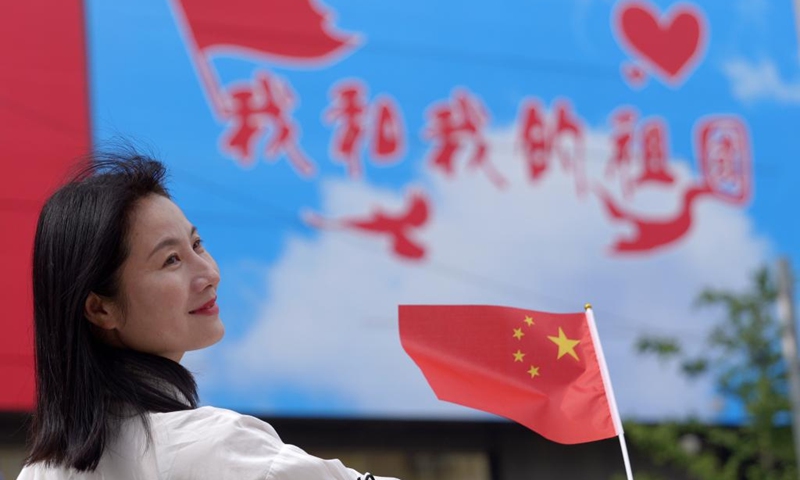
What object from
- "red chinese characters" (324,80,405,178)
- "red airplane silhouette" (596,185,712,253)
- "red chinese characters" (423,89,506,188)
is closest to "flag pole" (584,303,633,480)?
"red chinese characters" (324,80,405,178)

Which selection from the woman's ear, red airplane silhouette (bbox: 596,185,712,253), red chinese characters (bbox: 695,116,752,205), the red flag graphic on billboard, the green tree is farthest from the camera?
red chinese characters (bbox: 695,116,752,205)

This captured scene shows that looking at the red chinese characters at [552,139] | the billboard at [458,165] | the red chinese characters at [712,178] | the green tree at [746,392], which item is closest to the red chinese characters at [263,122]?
the billboard at [458,165]

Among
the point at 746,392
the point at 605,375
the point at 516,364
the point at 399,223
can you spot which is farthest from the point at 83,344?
the point at 399,223

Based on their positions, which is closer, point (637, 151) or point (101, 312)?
point (101, 312)

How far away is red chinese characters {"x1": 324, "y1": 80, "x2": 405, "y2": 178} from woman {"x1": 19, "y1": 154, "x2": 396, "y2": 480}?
371 inches

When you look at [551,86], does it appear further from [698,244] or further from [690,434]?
[690,434]

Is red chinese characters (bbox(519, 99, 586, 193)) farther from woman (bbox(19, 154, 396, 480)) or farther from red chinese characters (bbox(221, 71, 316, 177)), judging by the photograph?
woman (bbox(19, 154, 396, 480))

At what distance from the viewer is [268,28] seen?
10.8 m

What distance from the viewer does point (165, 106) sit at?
33.6ft

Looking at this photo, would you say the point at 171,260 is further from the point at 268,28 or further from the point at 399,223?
the point at 399,223

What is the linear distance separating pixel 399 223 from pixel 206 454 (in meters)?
9.81

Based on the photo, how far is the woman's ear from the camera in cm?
145

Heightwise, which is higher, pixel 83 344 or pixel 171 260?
pixel 171 260

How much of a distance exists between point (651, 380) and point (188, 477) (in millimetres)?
10741
